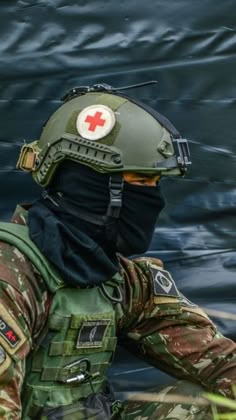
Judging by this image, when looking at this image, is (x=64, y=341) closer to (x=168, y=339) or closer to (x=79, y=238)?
(x=79, y=238)

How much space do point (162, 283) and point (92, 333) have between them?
1.30 ft

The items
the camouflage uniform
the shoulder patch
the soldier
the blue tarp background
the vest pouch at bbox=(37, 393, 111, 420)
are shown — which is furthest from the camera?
the blue tarp background

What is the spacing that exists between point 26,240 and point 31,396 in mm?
472

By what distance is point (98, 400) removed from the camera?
334 centimetres

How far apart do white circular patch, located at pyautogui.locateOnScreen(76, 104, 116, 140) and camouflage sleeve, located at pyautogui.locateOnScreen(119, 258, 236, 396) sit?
58 cm

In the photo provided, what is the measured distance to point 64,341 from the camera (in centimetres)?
318

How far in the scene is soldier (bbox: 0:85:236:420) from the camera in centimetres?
308

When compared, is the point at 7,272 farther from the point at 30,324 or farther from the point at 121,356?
the point at 121,356

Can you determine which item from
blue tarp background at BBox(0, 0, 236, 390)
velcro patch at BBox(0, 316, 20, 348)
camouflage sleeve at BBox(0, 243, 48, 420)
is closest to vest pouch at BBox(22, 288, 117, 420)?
camouflage sleeve at BBox(0, 243, 48, 420)

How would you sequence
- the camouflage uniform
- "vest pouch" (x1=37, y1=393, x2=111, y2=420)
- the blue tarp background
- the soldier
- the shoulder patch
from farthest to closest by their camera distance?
the blue tarp background → the camouflage uniform → "vest pouch" (x1=37, y1=393, x2=111, y2=420) → the soldier → the shoulder patch

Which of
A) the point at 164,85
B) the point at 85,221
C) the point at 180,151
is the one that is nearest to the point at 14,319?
the point at 85,221

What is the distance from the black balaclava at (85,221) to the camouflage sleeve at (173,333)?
0.32 meters

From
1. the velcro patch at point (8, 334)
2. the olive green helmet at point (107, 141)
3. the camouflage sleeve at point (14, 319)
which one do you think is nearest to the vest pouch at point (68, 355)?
the camouflage sleeve at point (14, 319)

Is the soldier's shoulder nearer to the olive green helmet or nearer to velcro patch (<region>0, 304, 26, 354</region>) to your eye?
velcro patch (<region>0, 304, 26, 354</region>)
